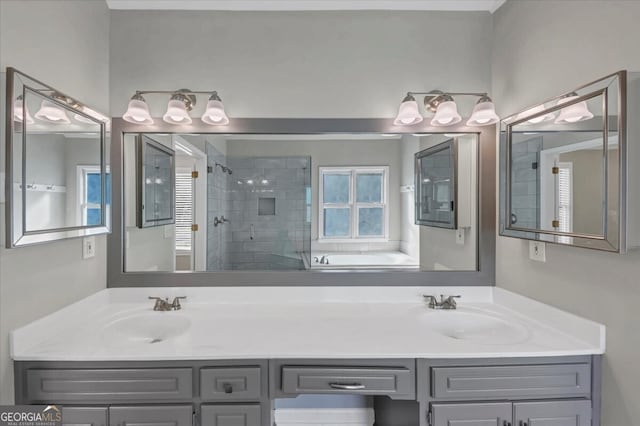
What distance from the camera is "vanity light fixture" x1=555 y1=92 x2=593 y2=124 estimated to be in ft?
4.20

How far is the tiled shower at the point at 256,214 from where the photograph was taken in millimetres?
1924

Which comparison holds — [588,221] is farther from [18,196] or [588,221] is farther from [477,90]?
[18,196]

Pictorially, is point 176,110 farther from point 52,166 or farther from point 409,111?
point 409,111

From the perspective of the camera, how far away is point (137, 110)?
1730 millimetres

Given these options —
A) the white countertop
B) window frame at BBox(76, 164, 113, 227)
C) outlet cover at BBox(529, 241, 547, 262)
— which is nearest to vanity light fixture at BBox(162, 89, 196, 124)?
window frame at BBox(76, 164, 113, 227)

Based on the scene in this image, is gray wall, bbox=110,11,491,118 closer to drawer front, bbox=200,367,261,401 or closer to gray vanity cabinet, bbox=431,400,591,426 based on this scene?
drawer front, bbox=200,367,261,401

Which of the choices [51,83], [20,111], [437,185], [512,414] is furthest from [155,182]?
[512,414]

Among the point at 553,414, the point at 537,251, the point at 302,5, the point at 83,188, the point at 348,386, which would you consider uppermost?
the point at 302,5

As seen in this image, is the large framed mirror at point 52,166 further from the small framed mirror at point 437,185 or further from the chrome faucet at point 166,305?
the small framed mirror at point 437,185

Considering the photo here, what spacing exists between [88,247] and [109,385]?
746 millimetres

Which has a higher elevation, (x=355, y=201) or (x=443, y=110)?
(x=443, y=110)

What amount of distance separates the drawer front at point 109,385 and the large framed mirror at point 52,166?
1.74 ft

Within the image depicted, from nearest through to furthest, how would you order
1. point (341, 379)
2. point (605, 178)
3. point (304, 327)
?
point (605, 178) → point (341, 379) → point (304, 327)

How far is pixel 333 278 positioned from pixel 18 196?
145cm
